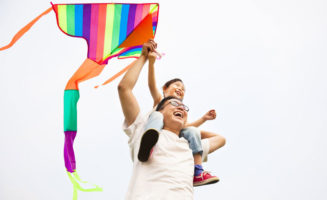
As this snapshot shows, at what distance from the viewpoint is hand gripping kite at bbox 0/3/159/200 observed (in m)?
3.88

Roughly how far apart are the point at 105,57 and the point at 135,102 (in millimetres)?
1370

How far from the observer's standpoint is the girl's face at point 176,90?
395 centimetres

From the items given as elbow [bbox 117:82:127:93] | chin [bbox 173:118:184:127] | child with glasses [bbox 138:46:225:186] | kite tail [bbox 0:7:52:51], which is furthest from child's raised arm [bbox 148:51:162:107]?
kite tail [bbox 0:7:52:51]

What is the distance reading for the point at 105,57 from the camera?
4.10m

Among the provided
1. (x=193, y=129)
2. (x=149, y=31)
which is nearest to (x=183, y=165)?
(x=193, y=129)

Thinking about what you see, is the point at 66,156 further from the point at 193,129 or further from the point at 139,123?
the point at 193,129

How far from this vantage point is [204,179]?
10.7 ft

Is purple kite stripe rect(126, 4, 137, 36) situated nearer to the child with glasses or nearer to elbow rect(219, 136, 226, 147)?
the child with glasses

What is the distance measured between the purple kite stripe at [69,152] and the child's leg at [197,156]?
3.83 ft

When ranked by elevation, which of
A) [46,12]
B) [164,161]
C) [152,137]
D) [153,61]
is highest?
[46,12]

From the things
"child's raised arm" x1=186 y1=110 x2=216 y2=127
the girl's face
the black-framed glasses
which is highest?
the girl's face

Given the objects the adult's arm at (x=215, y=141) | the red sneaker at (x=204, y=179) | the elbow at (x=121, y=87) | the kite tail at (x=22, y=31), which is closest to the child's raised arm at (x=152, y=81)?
the elbow at (x=121, y=87)

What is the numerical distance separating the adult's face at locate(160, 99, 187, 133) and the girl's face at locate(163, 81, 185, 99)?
0.57 metres

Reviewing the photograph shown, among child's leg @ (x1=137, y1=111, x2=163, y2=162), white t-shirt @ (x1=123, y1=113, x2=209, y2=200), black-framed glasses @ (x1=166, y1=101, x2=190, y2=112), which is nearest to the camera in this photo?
white t-shirt @ (x1=123, y1=113, x2=209, y2=200)
